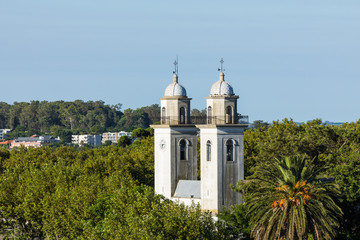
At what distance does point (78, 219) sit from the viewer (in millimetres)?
59875

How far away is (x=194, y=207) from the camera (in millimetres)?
54500

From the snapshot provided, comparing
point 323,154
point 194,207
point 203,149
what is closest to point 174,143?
point 203,149

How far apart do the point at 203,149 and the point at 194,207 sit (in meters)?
7.45

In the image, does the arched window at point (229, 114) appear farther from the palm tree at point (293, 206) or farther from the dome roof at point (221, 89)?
the palm tree at point (293, 206)

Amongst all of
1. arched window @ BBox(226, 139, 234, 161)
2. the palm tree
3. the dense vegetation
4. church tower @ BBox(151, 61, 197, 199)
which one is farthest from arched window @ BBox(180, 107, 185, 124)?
the palm tree

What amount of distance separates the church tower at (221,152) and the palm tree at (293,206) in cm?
1073

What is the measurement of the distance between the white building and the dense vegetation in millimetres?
2102

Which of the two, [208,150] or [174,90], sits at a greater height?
[174,90]

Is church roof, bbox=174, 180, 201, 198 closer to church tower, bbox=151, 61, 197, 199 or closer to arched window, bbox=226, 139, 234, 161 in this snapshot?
church tower, bbox=151, 61, 197, 199

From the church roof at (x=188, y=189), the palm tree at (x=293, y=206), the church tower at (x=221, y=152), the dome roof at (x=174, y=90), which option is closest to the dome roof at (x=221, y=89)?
the church tower at (x=221, y=152)

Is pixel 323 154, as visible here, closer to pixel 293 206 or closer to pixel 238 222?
pixel 238 222

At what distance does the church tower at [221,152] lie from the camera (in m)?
59.8

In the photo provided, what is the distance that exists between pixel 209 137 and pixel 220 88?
3.87 metres

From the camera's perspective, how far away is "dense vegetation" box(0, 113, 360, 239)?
46.8m
